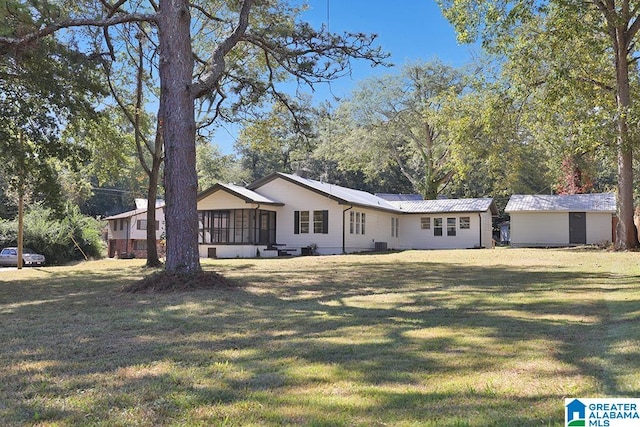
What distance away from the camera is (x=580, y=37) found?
17344mm

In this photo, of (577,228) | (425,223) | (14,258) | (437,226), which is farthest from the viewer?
(425,223)

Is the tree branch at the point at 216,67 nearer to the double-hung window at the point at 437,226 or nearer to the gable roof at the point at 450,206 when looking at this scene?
the gable roof at the point at 450,206

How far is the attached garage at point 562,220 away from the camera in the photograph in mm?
29719

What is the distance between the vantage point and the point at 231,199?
27.4 m

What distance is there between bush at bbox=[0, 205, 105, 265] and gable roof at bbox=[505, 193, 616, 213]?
2769cm

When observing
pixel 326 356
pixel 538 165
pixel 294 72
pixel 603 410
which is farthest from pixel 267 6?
pixel 538 165

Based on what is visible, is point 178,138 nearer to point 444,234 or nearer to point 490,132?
point 490,132

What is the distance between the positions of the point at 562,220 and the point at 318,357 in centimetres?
2920

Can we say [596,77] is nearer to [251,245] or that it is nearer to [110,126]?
[251,245]

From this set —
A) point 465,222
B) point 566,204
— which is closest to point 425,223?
point 465,222

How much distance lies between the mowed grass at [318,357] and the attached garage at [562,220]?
22190 millimetres

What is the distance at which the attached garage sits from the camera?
29719 millimetres

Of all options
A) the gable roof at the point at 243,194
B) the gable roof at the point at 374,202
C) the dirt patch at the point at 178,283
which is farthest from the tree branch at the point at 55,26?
the gable roof at the point at 374,202

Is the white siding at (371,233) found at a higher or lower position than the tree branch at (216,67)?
lower
